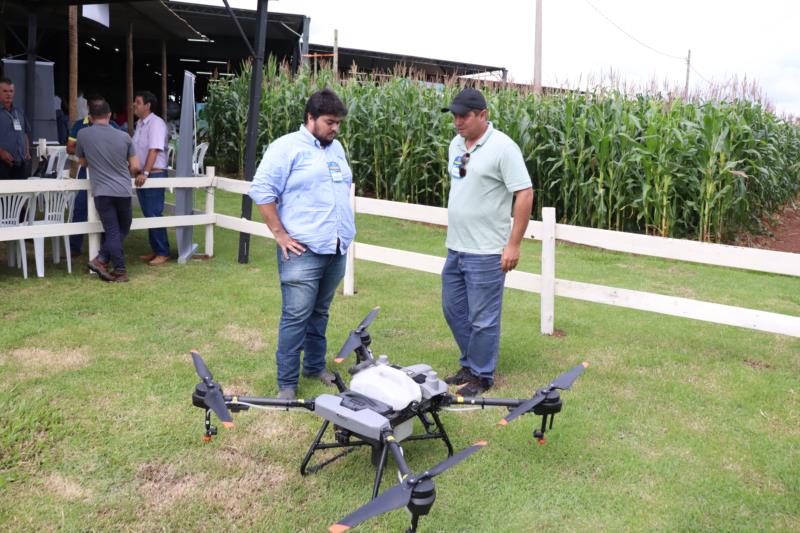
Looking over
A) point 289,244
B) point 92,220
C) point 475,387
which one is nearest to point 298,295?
point 289,244

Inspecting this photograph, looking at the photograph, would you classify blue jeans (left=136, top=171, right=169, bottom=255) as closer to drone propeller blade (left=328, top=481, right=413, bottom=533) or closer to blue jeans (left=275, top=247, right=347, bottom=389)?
blue jeans (left=275, top=247, right=347, bottom=389)

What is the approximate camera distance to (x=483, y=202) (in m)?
4.41

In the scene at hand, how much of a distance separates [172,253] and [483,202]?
5343 millimetres

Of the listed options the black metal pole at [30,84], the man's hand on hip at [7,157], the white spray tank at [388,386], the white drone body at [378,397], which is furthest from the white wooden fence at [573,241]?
the black metal pole at [30,84]

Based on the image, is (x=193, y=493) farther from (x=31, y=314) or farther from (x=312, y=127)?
(x=31, y=314)

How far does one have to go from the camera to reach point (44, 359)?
4941 millimetres

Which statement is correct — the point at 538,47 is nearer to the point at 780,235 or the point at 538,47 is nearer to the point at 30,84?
the point at 780,235

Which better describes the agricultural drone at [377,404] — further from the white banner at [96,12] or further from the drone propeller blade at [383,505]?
the white banner at [96,12]

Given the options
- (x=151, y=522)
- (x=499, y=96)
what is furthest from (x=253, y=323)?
(x=499, y=96)

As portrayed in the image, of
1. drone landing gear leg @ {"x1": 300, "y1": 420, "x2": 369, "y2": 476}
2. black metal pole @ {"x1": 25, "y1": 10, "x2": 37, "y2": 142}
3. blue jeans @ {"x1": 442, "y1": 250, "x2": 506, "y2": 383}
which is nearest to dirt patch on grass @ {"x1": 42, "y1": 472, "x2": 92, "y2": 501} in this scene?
drone landing gear leg @ {"x1": 300, "y1": 420, "x2": 369, "y2": 476}

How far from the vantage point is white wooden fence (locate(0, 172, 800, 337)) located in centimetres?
486

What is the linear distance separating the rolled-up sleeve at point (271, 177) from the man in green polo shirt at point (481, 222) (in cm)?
104

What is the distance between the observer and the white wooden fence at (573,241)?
4.86 metres

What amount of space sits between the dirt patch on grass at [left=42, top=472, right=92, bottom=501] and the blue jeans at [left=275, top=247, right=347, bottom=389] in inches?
50.0
